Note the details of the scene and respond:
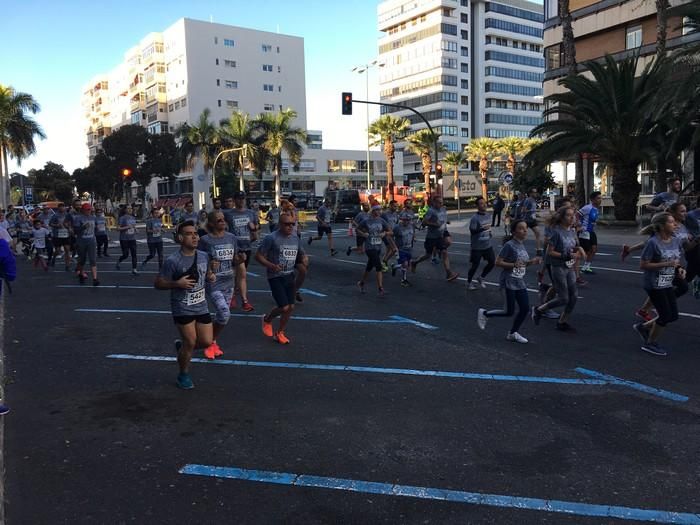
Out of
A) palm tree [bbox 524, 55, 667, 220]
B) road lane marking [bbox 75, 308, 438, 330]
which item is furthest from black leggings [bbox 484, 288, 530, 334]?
palm tree [bbox 524, 55, 667, 220]

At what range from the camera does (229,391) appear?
A: 5.82 meters

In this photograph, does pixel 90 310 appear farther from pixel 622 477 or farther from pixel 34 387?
pixel 622 477

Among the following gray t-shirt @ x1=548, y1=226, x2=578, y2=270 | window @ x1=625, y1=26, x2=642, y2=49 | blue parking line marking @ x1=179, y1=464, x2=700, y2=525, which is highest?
window @ x1=625, y1=26, x2=642, y2=49

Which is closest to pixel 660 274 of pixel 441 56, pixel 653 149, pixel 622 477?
pixel 622 477

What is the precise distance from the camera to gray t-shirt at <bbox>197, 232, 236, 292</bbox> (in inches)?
297

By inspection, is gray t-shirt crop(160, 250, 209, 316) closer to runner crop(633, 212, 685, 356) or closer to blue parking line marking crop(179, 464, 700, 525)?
blue parking line marking crop(179, 464, 700, 525)

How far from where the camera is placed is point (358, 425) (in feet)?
16.1

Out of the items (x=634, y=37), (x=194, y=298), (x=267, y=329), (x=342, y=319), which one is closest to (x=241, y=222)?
(x=342, y=319)

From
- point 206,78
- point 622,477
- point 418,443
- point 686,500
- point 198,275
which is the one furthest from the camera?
point 206,78

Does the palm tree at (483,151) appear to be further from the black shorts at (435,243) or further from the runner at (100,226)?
the black shorts at (435,243)

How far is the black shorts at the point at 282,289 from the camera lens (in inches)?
292

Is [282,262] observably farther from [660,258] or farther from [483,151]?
[483,151]

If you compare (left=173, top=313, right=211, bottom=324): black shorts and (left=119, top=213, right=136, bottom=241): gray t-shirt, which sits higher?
(left=119, top=213, right=136, bottom=241): gray t-shirt

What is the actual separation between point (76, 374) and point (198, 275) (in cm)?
198
